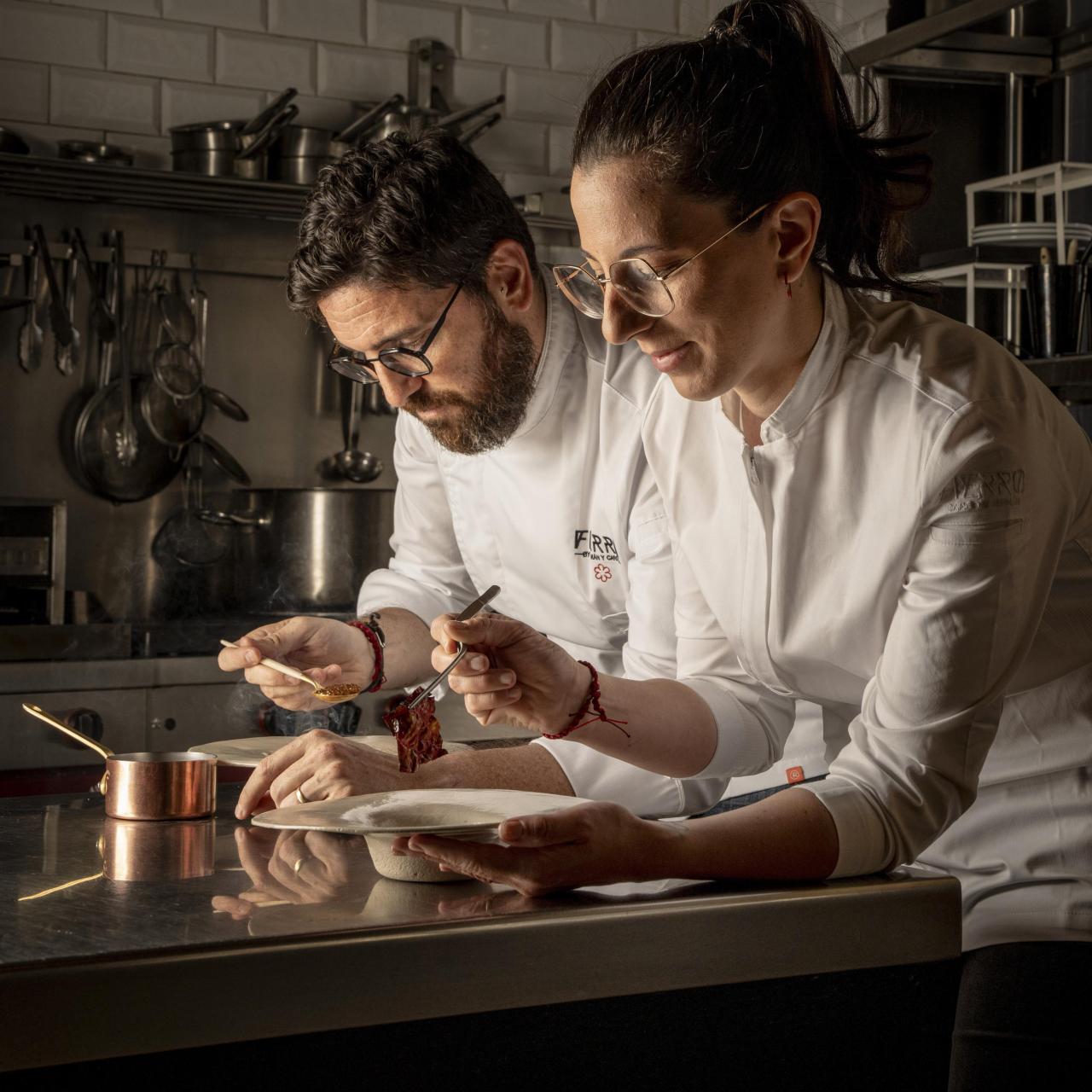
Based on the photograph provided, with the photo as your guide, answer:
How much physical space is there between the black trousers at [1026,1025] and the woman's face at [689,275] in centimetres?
62

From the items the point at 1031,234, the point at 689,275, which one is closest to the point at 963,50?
the point at 1031,234

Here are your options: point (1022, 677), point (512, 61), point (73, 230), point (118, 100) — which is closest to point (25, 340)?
point (73, 230)

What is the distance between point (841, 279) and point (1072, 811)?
59 cm

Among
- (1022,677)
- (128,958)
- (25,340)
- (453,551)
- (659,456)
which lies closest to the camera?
(128,958)

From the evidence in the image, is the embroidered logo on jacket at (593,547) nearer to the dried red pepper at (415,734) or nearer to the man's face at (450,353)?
the man's face at (450,353)

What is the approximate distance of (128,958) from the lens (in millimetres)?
978

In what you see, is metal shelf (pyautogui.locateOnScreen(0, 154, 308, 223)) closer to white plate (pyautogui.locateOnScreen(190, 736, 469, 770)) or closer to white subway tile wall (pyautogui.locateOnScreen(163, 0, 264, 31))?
white subway tile wall (pyautogui.locateOnScreen(163, 0, 264, 31))

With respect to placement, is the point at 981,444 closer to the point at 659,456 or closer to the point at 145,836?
the point at 659,456

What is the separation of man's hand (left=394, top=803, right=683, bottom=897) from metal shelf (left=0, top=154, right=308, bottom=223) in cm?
294

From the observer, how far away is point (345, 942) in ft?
3.35

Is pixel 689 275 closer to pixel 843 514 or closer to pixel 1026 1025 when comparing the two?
pixel 843 514

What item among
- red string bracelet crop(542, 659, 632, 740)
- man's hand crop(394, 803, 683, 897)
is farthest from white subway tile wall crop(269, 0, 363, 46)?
man's hand crop(394, 803, 683, 897)

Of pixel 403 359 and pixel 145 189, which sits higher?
pixel 145 189

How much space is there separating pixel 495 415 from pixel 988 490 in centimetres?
93
